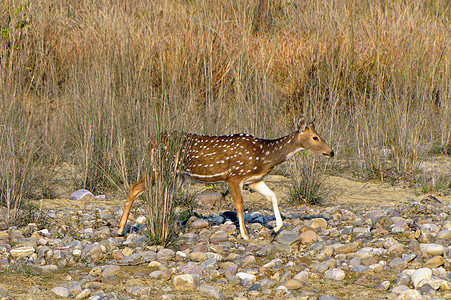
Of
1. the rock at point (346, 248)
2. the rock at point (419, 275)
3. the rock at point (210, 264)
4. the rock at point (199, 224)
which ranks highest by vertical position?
the rock at point (419, 275)

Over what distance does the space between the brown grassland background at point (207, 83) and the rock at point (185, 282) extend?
7.13ft

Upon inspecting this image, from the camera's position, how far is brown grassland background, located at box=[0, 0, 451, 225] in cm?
850

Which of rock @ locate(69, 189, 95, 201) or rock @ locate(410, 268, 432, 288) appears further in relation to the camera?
rock @ locate(69, 189, 95, 201)

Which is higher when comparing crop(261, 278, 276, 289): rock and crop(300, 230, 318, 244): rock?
crop(261, 278, 276, 289): rock

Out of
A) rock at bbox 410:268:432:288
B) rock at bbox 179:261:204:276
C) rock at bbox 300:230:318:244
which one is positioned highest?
rock at bbox 410:268:432:288

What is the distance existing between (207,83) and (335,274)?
22.8 feet

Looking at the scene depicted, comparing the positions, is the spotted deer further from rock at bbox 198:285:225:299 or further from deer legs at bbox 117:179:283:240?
rock at bbox 198:285:225:299

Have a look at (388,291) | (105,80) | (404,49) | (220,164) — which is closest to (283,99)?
(404,49)

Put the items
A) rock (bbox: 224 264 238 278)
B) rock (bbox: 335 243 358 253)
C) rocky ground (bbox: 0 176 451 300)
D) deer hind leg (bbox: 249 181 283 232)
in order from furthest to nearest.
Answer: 1. deer hind leg (bbox: 249 181 283 232)
2. rock (bbox: 335 243 358 253)
3. rock (bbox: 224 264 238 278)
4. rocky ground (bbox: 0 176 451 300)

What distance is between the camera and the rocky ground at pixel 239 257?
15.6ft

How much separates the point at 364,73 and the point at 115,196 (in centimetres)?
602

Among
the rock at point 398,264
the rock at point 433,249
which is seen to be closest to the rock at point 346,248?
the rock at point 398,264

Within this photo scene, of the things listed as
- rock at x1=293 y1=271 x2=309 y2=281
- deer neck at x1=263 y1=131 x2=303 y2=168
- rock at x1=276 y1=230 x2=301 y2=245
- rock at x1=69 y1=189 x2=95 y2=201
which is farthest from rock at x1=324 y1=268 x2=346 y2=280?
rock at x1=69 y1=189 x2=95 y2=201

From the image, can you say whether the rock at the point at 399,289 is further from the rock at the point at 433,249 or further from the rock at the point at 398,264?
the rock at the point at 433,249
